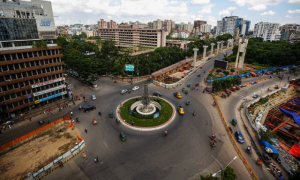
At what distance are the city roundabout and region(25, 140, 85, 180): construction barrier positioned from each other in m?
12.1

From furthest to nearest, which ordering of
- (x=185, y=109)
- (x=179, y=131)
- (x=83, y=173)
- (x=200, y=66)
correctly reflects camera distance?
(x=200, y=66), (x=185, y=109), (x=179, y=131), (x=83, y=173)

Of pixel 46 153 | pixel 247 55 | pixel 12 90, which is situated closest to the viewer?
pixel 46 153

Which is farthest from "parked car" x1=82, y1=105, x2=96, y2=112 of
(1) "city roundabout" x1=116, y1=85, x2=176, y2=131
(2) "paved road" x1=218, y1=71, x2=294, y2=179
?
(2) "paved road" x1=218, y1=71, x2=294, y2=179

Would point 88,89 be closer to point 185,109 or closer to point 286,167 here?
point 185,109

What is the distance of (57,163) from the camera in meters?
27.3

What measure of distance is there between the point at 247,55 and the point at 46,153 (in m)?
115

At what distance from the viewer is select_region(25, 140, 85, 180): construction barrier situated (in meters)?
24.9

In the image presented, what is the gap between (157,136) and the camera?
1380 inches

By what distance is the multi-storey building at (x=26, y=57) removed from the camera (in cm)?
3841

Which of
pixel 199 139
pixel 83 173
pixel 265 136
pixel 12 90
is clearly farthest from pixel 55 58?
pixel 265 136

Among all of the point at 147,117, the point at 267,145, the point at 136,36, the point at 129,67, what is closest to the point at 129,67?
the point at 129,67

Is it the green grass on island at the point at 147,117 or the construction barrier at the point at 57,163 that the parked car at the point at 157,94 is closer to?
the green grass on island at the point at 147,117

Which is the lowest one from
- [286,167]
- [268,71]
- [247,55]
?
[286,167]

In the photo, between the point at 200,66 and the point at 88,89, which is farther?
the point at 200,66
